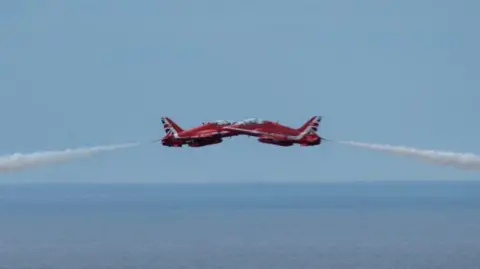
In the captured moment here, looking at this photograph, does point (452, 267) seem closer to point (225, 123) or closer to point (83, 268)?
point (83, 268)

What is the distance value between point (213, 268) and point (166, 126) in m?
88.0

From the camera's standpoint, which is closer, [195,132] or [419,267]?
[195,132]

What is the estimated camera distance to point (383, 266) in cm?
19988

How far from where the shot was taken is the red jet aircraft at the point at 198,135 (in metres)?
110

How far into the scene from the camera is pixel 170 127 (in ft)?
365

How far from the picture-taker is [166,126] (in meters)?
112

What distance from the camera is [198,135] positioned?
11000 cm

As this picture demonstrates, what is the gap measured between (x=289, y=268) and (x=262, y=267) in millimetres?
3439

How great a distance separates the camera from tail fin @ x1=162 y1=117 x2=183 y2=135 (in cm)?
11069

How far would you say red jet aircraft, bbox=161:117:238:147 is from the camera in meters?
110

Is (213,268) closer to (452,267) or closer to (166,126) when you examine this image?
(452,267)

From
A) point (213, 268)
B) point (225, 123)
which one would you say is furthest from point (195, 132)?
point (213, 268)

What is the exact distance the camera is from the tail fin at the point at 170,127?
4358 inches

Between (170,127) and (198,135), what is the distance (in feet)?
8.10
